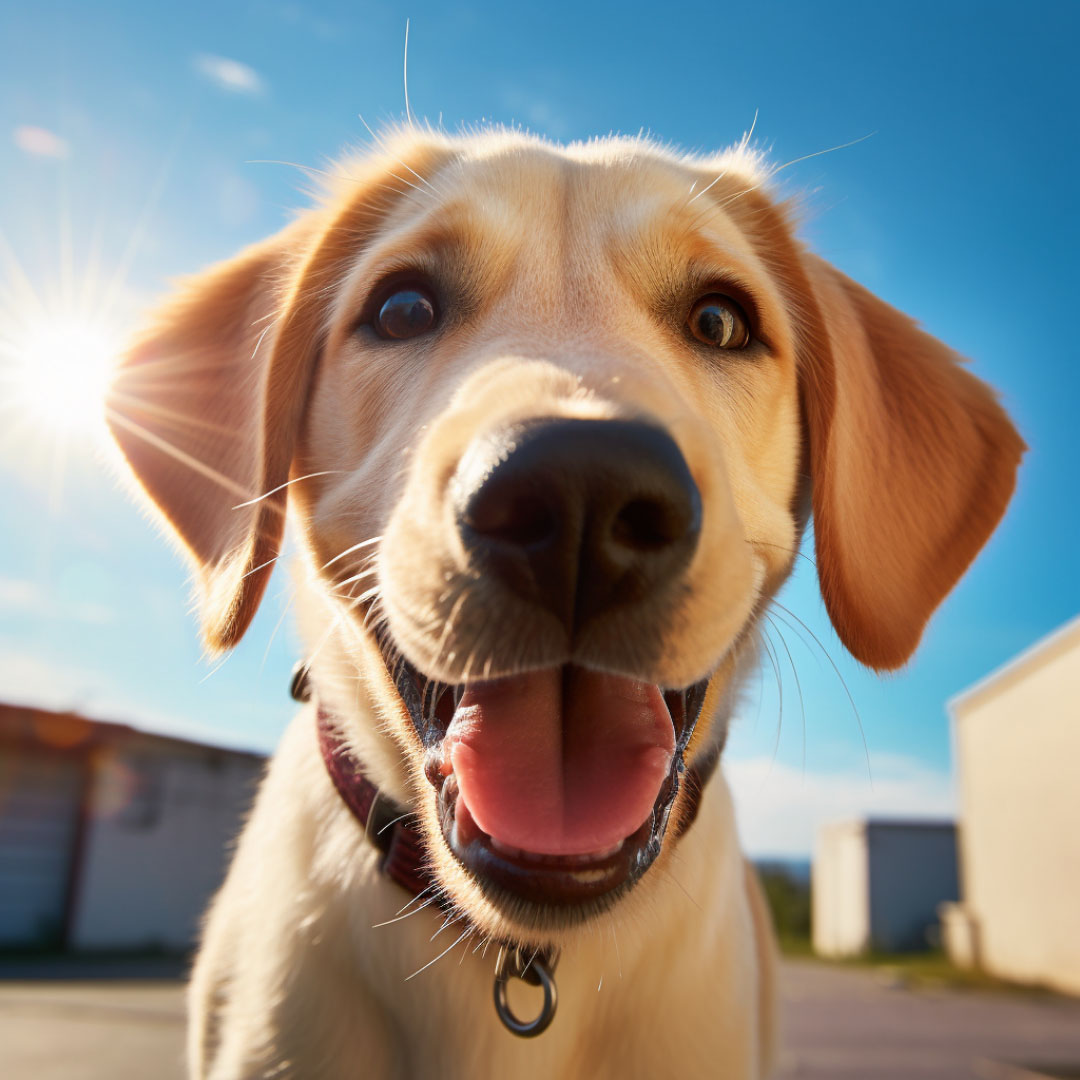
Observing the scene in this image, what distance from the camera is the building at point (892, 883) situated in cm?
2983

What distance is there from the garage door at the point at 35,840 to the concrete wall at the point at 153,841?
40 centimetres

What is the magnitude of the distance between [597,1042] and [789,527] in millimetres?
1281

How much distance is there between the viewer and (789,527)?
2.37 m

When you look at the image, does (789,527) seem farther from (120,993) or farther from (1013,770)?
(1013,770)

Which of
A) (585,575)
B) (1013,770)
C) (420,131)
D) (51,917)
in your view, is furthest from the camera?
(1013,770)

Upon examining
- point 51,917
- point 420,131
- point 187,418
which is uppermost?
point 420,131

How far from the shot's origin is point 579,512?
132 cm

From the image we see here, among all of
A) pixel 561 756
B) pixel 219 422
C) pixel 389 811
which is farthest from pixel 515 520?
pixel 219 422

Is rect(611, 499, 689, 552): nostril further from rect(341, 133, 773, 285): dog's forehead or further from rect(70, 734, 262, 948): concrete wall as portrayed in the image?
rect(70, 734, 262, 948): concrete wall

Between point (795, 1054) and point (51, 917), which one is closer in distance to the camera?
point (795, 1054)

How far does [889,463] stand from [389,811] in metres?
1.61

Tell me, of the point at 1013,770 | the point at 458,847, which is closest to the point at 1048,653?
the point at 1013,770

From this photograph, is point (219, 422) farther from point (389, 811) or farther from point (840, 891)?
point (840, 891)

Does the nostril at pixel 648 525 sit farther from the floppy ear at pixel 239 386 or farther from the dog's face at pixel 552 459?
the floppy ear at pixel 239 386
